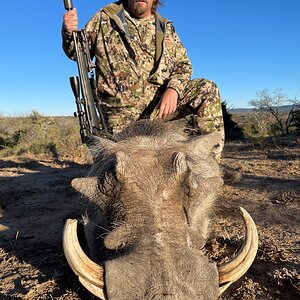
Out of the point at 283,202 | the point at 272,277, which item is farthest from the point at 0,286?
the point at 283,202

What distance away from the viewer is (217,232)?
10.1ft

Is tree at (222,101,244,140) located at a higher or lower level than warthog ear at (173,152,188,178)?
lower

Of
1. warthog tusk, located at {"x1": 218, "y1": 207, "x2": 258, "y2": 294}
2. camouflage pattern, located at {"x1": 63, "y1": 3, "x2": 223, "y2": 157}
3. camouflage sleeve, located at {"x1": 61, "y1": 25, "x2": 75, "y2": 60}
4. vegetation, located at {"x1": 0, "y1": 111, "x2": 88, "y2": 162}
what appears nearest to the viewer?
warthog tusk, located at {"x1": 218, "y1": 207, "x2": 258, "y2": 294}

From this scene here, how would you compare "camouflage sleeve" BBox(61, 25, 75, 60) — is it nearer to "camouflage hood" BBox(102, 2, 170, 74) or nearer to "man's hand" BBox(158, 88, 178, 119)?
"camouflage hood" BBox(102, 2, 170, 74)

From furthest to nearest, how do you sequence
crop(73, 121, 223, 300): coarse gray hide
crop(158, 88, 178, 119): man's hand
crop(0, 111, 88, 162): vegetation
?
1. crop(0, 111, 88, 162): vegetation
2. crop(158, 88, 178, 119): man's hand
3. crop(73, 121, 223, 300): coarse gray hide

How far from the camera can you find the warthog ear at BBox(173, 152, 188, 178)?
212 cm

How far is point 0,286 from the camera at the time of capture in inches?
99.8

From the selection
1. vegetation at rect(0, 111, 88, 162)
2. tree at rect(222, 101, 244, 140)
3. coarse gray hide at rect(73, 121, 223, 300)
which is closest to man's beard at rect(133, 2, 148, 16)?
coarse gray hide at rect(73, 121, 223, 300)

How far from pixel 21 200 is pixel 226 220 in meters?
3.05

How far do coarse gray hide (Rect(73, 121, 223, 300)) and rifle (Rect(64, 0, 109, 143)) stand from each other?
1.30 m

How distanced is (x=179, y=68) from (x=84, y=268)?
3.40 meters

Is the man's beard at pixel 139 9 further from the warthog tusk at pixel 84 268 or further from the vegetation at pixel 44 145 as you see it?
the warthog tusk at pixel 84 268

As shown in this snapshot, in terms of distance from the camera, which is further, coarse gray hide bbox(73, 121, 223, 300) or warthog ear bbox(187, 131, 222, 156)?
warthog ear bbox(187, 131, 222, 156)

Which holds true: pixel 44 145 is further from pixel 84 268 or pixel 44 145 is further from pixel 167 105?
pixel 84 268
